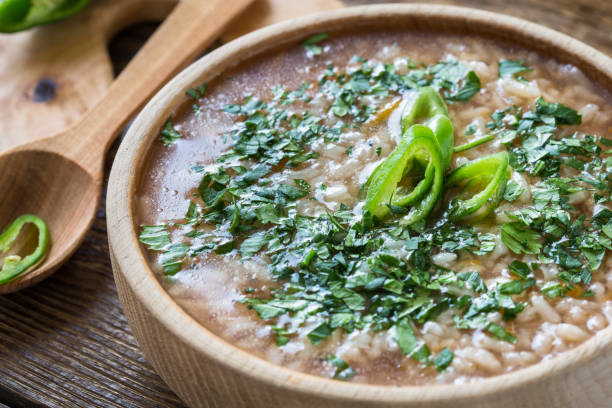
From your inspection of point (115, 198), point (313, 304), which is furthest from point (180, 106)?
point (313, 304)

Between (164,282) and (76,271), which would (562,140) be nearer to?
(164,282)

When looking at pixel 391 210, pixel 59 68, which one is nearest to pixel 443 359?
pixel 391 210

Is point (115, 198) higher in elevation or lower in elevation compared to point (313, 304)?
higher

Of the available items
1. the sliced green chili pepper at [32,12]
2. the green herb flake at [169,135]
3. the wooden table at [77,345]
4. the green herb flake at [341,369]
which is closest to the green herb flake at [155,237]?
the green herb flake at [169,135]

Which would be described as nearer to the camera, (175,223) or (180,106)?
(175,223)

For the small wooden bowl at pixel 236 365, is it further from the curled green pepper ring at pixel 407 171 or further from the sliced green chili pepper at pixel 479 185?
the curled green pepper ring at pixel 407 171

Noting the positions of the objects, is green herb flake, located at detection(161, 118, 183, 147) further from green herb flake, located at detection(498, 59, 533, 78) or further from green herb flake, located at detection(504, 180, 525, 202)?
green herb flake, located at detection(498, 59, 533, 78)

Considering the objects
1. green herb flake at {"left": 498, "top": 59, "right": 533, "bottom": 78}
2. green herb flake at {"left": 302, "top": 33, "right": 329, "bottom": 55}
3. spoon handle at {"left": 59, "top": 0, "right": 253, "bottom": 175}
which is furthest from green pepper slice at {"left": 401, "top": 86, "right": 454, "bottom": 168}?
spoon handle at {"left": 59, "top": 0, "right": 253, "bottom": 175}
